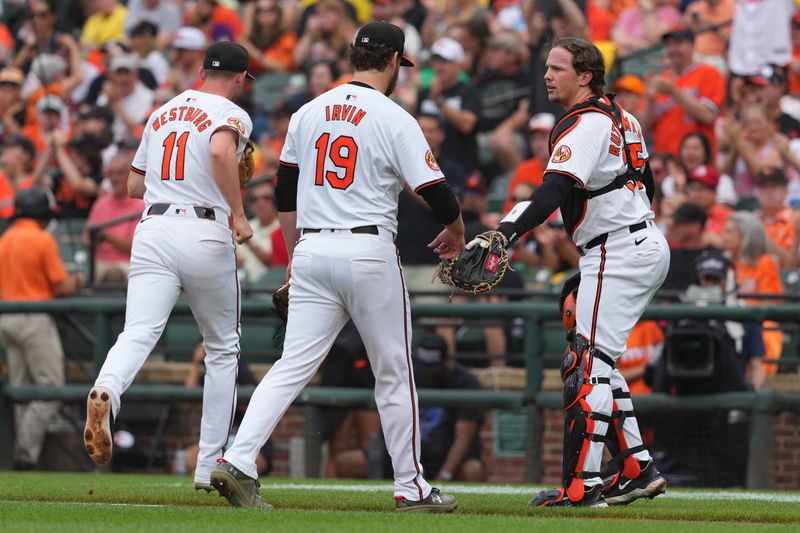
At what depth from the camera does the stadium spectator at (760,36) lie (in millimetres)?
14492

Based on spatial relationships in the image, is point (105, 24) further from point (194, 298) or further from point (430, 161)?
point (430, 161)

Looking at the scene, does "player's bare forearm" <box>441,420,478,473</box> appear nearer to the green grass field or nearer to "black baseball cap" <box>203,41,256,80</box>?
the green grass field

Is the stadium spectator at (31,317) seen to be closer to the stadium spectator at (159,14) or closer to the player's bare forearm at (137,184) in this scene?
the player's bare forearm at (137,184)

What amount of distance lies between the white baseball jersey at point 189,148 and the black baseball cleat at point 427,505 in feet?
6.18

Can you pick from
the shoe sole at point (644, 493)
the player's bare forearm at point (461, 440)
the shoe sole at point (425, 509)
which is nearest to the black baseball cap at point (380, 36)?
the shoe sole at point (425, 509)

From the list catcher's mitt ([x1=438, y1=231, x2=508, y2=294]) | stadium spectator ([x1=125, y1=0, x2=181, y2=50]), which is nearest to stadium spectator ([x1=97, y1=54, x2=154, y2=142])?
stadium spectator ([x1=125, y1=0, x2=181, y2=50])

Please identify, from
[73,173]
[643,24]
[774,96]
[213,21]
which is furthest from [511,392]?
[213,21]

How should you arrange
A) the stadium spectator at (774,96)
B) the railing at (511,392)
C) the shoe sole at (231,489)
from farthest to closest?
the stadium spectator at (774,96) < the railing at (511,392) < the shoe sole at (231,489)

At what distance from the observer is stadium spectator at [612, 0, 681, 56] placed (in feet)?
53.6

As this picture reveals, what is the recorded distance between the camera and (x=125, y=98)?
17141 mm

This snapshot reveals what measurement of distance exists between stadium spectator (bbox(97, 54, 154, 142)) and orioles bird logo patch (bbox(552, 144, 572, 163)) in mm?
10638

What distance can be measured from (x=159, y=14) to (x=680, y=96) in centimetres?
821

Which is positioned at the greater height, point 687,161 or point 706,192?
point 687,161

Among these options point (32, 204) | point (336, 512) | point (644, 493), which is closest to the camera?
point (336, 512)
